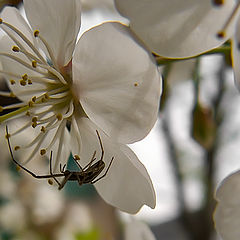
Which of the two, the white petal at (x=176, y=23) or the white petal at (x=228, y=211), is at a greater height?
the white petal at (x=176, y=23)

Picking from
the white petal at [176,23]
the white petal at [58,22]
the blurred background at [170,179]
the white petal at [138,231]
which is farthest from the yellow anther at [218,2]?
the blurred background at [170,179]

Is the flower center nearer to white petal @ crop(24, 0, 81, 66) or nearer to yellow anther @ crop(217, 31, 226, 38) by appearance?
white petal @ crop(24, 0, 81, 66)

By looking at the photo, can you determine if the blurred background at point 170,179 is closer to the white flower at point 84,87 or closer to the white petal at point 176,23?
the white flower at point 84,87

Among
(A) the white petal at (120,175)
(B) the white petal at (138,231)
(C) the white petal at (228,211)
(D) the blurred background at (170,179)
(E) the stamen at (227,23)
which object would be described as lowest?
(D) the blurred background at (170,179)

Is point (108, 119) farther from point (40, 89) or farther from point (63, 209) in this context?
point (63, 209)

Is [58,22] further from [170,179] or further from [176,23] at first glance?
[170,179]

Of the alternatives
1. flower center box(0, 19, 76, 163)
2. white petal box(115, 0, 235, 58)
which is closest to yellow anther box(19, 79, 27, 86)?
flower center box(0, 19, 76, 163)

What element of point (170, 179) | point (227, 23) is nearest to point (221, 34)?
point (227, 23)
